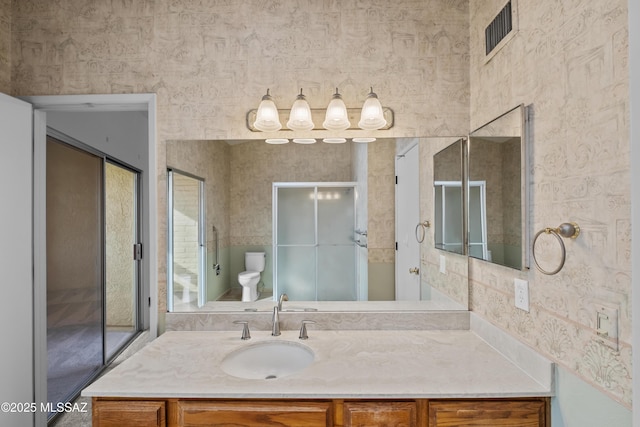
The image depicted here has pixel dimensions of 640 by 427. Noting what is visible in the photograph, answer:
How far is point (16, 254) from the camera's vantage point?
1758mm

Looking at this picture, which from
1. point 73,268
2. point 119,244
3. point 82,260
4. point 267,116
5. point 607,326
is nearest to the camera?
point 607,326

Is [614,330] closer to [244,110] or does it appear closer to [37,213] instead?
[244,110]

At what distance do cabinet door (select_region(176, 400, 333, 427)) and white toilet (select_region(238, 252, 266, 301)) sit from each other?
700 mm

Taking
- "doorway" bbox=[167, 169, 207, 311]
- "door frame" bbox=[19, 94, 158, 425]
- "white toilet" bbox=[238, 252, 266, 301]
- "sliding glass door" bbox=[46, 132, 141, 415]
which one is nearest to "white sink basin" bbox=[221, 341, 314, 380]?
"white toilet" bbox=[238, 252, 266, 301]

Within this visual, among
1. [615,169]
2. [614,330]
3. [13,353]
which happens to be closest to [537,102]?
[615,169]

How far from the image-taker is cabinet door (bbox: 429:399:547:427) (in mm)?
1268

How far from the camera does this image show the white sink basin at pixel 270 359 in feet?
5.35

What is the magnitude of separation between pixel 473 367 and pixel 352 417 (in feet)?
1.77

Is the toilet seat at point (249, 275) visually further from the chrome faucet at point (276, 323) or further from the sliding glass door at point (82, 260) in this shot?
the sliding glass door at point (82, 260)

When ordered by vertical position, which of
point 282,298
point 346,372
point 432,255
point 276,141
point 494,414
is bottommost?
point 494,414

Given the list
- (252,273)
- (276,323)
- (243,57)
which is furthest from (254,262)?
(243,57)

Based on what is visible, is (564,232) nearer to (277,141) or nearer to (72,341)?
(277,141)

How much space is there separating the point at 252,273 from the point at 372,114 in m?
1.06

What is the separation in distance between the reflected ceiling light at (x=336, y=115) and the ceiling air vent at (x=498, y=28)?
2.40 ft
